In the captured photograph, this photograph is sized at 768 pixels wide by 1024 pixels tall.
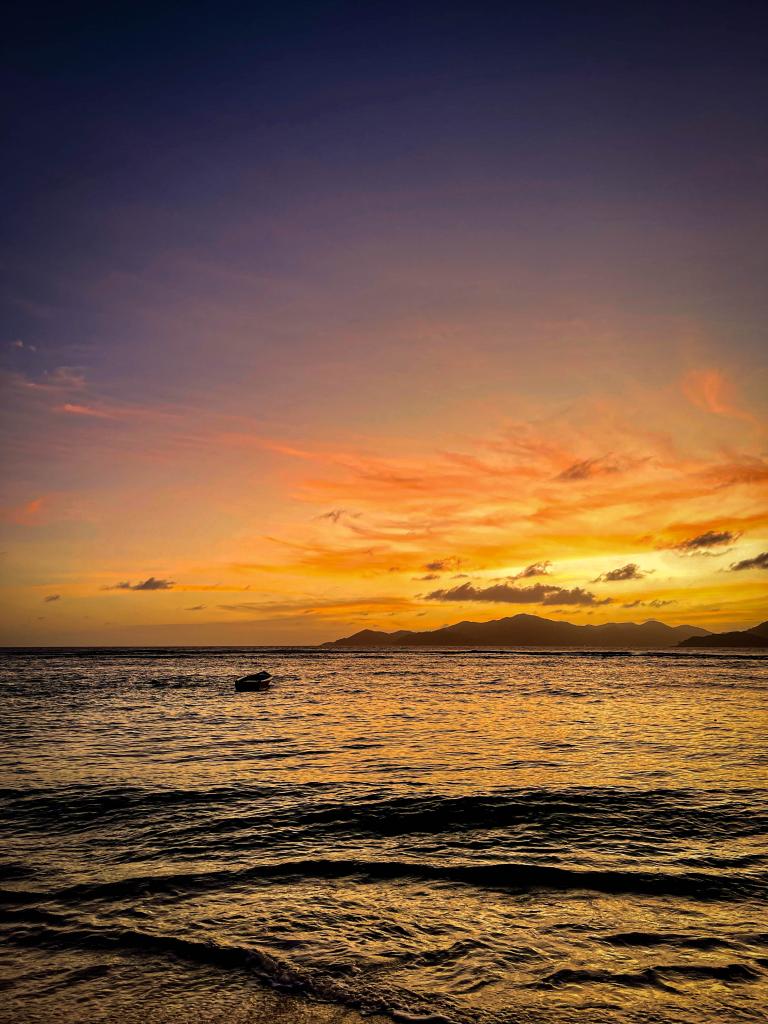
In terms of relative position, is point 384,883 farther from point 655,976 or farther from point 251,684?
point 251,684

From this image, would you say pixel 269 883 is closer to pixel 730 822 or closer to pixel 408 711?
pixel 730 822

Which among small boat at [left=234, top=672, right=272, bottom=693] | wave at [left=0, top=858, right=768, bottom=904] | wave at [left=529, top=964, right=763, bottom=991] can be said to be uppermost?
wave at [left=529, top=964, right=763, bottom=991]

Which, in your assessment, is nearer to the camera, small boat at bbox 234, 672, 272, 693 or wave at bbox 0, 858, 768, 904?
wave at bbox 0, 858, 768, 904

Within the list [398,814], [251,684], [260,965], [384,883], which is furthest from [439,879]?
[251,684]

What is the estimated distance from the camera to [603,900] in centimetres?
1028

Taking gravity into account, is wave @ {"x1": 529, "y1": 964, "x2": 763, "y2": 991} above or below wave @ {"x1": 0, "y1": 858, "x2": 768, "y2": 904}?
above

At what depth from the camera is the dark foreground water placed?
7.34 meters

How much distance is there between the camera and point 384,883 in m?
11.1

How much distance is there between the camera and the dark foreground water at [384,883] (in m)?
7.34

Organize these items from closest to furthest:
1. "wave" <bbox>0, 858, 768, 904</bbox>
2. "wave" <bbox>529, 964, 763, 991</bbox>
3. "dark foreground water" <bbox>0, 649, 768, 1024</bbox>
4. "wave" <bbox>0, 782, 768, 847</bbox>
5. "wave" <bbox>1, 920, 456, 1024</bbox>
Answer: "wave" <bbox>1, 920, 456, 1024</bbox>, "dark foreground water" <bbox>0, 649, 768, 1024</bbox>, "wave" <bbox>529, 964, 763, 991</bbox>, "wave" <bbox>0, 858, 768, 904</bbox>, "wave" <bbox>0, 782, 768, 847</bbox>

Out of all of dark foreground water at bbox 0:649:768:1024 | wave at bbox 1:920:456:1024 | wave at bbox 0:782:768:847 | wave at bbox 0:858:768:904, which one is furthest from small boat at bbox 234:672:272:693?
wave at bbox 1:920:456:1024

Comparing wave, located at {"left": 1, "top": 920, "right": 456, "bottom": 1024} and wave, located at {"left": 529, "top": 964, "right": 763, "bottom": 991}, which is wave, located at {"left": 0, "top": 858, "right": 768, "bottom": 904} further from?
wave, located at {"left": 529, "top": 964, "right": 763, "bottom": 991}

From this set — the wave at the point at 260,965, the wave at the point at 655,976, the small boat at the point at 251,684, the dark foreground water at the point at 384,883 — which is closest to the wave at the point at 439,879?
the dark foreground water at the point at 384,883

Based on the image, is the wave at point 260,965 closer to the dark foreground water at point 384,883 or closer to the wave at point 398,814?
the dark foreground water at point 384,883
